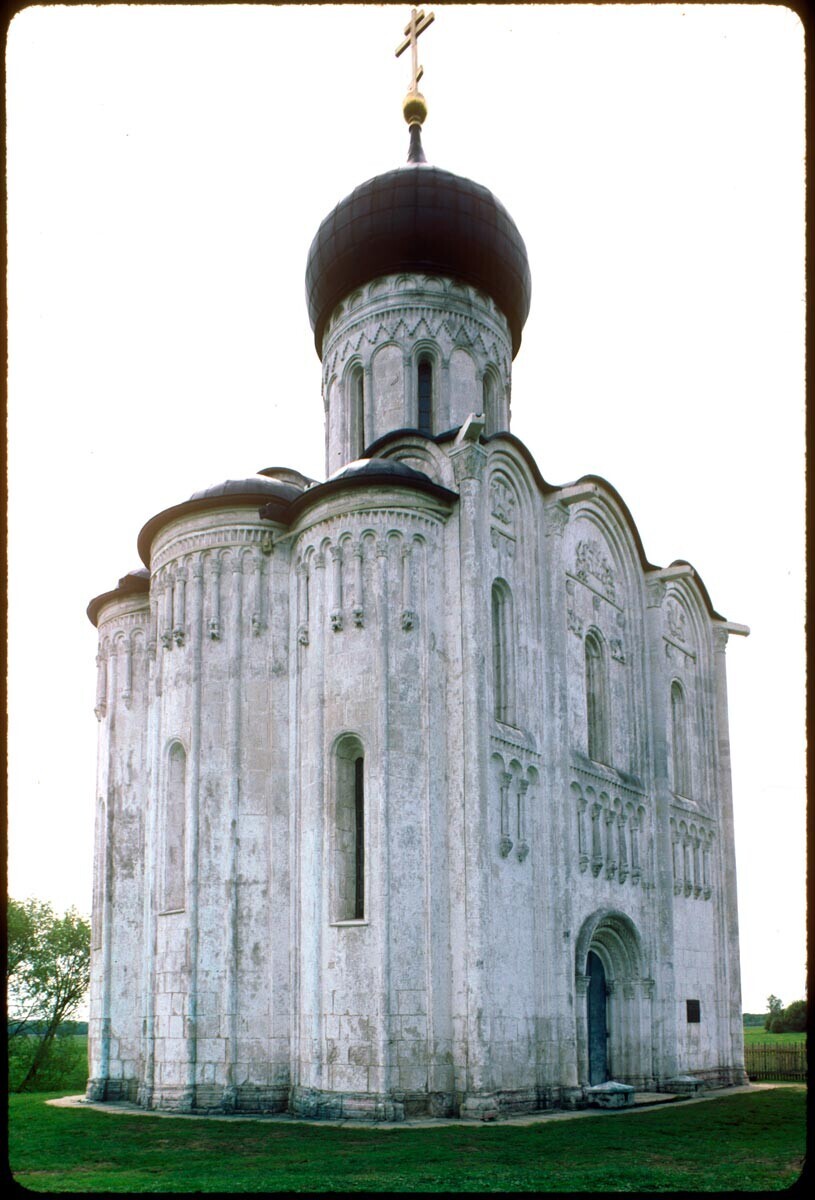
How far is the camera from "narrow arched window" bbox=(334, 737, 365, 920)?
16203 millimetres

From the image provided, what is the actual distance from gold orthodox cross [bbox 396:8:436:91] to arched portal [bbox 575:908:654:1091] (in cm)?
1646

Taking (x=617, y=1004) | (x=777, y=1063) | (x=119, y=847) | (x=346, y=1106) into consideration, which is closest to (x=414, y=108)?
(x=119, y=847)

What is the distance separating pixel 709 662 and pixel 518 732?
8.76 meters

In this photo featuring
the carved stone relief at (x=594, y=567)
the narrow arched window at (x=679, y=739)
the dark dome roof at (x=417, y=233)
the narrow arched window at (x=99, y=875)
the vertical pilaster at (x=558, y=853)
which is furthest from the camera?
the narrow arched window at (x=679, y=739)

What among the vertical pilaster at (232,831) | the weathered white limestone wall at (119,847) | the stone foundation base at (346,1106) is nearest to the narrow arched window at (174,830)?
the vertical pilaster at (232,831)

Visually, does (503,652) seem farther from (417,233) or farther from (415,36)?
(415,36)

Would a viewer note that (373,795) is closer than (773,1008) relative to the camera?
Yes

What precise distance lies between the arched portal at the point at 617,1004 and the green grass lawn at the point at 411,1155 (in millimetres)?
2808

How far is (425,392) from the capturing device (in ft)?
72.2

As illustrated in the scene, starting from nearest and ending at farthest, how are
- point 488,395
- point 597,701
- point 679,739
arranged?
1. point 597,701
2. point 488,395
3. point 679,739

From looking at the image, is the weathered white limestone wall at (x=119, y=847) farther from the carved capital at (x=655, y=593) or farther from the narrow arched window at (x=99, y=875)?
the carved capital at (x=655, y=593)

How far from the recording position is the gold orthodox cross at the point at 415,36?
23.1m

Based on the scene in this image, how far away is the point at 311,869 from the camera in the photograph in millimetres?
16438

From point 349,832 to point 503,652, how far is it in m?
3.66
